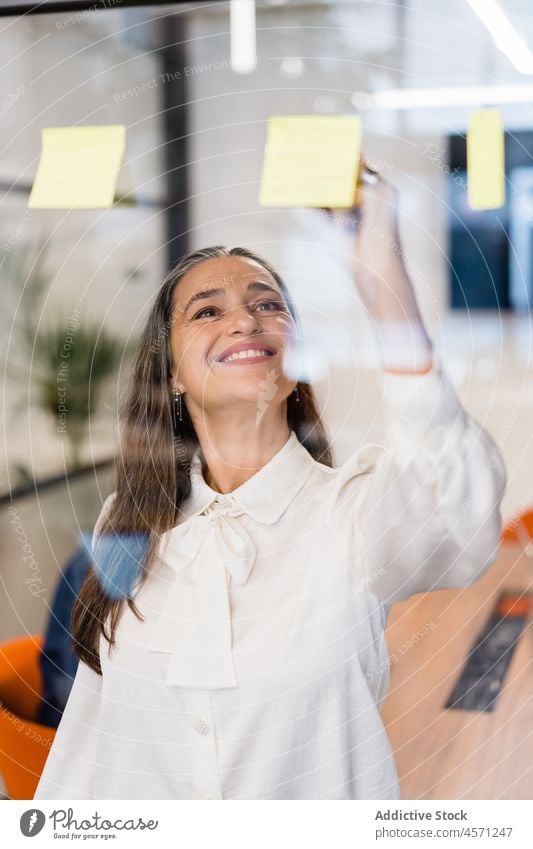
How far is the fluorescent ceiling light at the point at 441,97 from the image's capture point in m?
0.73

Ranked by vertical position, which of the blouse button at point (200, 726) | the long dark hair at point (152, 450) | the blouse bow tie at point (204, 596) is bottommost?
the blouse button at point (200, 726)

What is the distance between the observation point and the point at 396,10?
0.74 m

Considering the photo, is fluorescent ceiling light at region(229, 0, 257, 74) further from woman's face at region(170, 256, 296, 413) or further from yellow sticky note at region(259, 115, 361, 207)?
woman's face at region(170, 256, 296, 413)

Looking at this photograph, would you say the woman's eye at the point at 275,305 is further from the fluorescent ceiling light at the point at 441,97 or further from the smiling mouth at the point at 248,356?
the fluorescent ceiling light at the point at 441,97

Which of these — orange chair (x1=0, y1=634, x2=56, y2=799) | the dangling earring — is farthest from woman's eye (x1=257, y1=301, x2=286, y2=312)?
orange chair (x1=0, y1=634, x2=56, y2=799)

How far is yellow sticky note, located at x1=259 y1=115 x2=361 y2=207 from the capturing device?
745 millimetres

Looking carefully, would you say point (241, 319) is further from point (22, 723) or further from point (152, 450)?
point (22, 723)

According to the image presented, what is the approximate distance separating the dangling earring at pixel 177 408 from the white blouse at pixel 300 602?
0.12 feet

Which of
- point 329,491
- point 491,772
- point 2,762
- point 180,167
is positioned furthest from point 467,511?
point 2,762

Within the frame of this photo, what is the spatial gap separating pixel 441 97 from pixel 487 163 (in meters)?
0.07

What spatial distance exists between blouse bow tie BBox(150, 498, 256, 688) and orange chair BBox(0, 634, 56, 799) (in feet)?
0.44

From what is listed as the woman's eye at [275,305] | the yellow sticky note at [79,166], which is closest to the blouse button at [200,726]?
the woman's eye at [275,305]

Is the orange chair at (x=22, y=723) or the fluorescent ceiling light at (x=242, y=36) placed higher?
the fluorescent ceiling light at (x=242, y=36)
